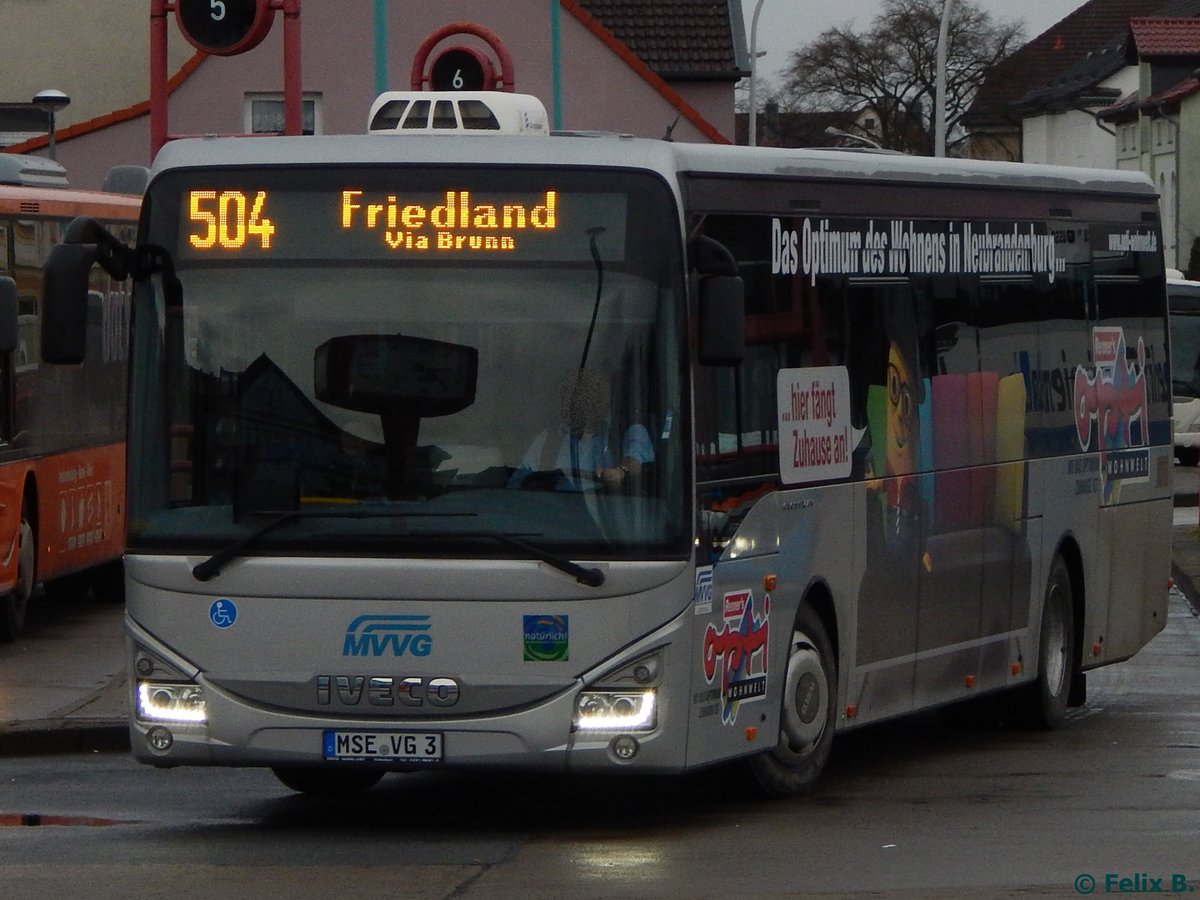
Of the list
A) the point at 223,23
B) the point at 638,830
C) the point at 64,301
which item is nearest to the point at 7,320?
the point at 223,23

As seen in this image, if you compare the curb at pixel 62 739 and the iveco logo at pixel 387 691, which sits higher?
the iveco logo at pixel 387 691

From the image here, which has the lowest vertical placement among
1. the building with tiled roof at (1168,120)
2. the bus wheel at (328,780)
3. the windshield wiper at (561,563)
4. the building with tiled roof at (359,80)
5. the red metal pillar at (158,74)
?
the bus wheel at (328,780)

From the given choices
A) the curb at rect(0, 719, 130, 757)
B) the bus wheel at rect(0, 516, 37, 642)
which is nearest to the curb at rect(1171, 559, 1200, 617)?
the bus wheel at rect(0, 516, 37, 642)

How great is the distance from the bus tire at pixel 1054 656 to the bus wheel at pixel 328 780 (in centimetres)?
409

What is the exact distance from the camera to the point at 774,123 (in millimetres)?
100000

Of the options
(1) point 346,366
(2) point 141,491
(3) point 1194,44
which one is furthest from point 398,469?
(3) point 1194,44

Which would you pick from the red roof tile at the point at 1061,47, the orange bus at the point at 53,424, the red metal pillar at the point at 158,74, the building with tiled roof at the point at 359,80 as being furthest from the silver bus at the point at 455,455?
the red roof tile at the point at 1061,47

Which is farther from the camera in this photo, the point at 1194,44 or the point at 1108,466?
the point at 1194,44

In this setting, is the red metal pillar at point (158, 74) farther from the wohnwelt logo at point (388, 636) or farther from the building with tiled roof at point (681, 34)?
the building with tiled roof at point (681, 34)

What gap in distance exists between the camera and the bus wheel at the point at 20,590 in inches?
Answer: 717

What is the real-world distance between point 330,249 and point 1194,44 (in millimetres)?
78682

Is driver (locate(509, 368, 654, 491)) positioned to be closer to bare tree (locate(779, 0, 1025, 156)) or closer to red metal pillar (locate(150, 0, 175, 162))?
red metal pillar (locate(150, 0, 175, 162))

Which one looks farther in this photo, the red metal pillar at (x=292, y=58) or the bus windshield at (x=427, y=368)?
the red metal pillar at (x=292, y=58)

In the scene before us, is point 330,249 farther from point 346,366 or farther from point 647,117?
point 647,117
